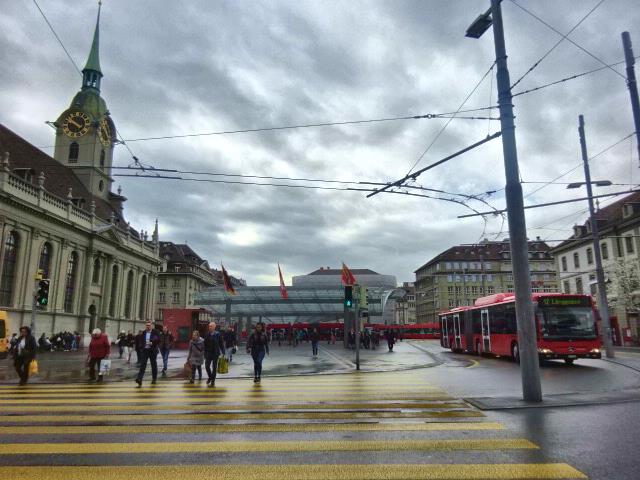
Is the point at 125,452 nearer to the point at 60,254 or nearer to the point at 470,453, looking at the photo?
the point at 470,453

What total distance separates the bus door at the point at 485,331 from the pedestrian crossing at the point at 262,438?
14.1 m

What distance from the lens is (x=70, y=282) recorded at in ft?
163

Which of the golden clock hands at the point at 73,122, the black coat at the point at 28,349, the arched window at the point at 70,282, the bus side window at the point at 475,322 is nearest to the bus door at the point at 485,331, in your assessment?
the bus side window at the point at 475,322

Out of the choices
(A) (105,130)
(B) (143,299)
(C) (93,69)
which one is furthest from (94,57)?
(B) (143,299)

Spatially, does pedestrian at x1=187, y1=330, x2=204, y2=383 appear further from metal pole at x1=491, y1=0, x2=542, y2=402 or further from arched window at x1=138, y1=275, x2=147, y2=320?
arched window at x1=138, y1=275, x2=147, y2=320

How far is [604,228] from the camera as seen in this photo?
170 feet

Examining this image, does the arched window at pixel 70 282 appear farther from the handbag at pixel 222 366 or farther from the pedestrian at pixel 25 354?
the handbag at pixel 222 366

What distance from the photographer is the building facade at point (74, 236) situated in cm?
4028

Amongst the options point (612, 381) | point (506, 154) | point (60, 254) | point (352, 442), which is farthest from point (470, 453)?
point (60, 254)

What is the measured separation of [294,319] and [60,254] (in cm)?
2671

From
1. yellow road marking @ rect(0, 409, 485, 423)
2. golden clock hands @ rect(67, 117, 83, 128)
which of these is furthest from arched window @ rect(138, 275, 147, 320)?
yellow road marking @ rect(0, 409, 485, 423)

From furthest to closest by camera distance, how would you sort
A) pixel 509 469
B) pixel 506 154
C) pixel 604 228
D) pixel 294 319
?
1. pixel 294 319
2. pixel 604 228
3. pixel 506 154
4. pixel 509 469

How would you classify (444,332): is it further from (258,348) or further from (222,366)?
(258,348)

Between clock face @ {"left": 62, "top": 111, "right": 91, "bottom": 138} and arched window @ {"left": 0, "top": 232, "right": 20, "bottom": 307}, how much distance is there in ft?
81.6
